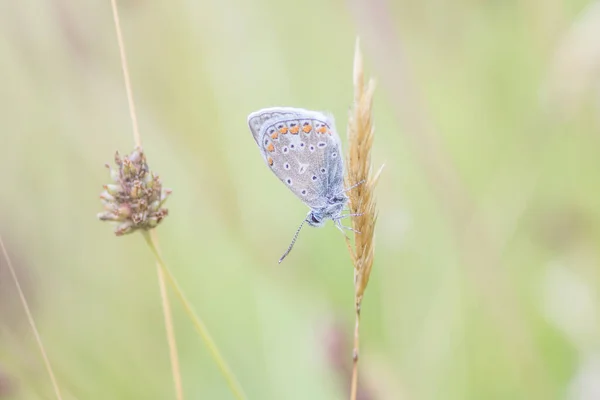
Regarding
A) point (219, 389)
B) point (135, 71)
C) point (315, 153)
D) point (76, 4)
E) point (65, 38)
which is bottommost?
point (219, 389)

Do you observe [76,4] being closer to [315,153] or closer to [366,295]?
[315,153]

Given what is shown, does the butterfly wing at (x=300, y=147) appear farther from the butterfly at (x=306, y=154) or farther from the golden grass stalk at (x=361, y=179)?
the golden grass stalk at (x=361, y=179)

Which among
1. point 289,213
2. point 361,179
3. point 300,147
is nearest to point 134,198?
point 361,179

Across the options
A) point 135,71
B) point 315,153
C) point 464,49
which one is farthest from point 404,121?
point 135,71

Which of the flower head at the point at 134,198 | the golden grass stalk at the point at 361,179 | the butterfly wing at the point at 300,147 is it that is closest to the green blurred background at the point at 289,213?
the butterfly wing at the point at 300,147

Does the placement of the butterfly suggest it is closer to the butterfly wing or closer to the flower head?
the butterfly wing

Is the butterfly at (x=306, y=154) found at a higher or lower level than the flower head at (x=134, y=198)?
lower

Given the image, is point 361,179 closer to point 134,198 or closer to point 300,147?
point 134,198
